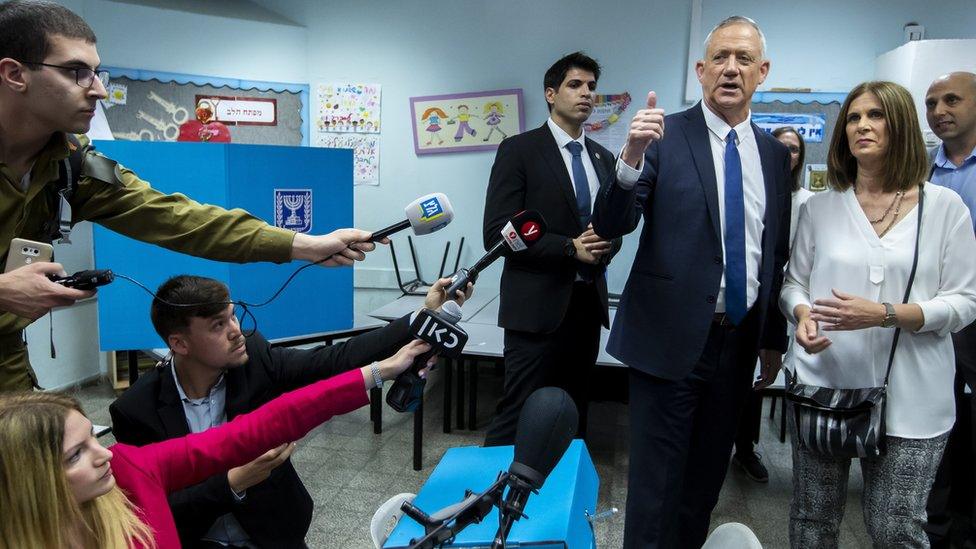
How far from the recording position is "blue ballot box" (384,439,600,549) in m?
1.14

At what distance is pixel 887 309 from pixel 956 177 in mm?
1099

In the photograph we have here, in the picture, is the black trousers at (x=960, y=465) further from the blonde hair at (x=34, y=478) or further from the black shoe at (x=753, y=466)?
the blonde hair at (x=34, y=478)

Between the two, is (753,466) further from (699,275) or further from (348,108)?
(348,108)

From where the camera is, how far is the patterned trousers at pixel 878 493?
1.62 meters

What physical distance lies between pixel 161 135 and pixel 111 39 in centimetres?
69

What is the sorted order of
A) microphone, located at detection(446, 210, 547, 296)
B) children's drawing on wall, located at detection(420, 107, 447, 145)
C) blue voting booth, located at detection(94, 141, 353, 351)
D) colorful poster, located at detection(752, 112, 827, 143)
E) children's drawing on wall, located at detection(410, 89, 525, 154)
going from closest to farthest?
microphone, located at detection(446, 210, 547, 296), blue voting booth, located at detection(94, 141, 353, 351), colorful poster, located at detection(752, 112, 827, 143), children's drawing on wall, located at detection(410, 89, 525, 154), children's drawing on wall, located at detection(420, 107, 447, 145)

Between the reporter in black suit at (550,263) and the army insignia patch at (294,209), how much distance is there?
1.27 m

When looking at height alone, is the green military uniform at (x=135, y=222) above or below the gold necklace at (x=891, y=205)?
below

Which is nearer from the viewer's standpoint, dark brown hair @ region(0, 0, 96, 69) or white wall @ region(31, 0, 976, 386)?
dark brown hair @ region(0, 0, 96, 69)

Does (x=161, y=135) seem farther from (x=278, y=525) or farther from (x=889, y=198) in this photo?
(x=889, y=198)

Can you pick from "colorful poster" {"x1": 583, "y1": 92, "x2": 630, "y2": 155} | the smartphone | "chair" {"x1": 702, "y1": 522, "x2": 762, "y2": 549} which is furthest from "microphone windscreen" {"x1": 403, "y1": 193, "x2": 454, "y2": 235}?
"colorful poster" {"x1": 583, "y1": 92, "x2": 630, "y2": 155}

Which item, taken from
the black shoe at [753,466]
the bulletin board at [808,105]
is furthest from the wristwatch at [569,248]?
the bulletin board at [808,105]

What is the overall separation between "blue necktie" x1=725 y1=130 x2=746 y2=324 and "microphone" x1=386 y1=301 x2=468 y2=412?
2.62ft

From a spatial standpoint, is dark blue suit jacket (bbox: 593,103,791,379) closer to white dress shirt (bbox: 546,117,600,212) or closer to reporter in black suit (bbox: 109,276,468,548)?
reporter in black suit (bbox: 109,276,468,548)
